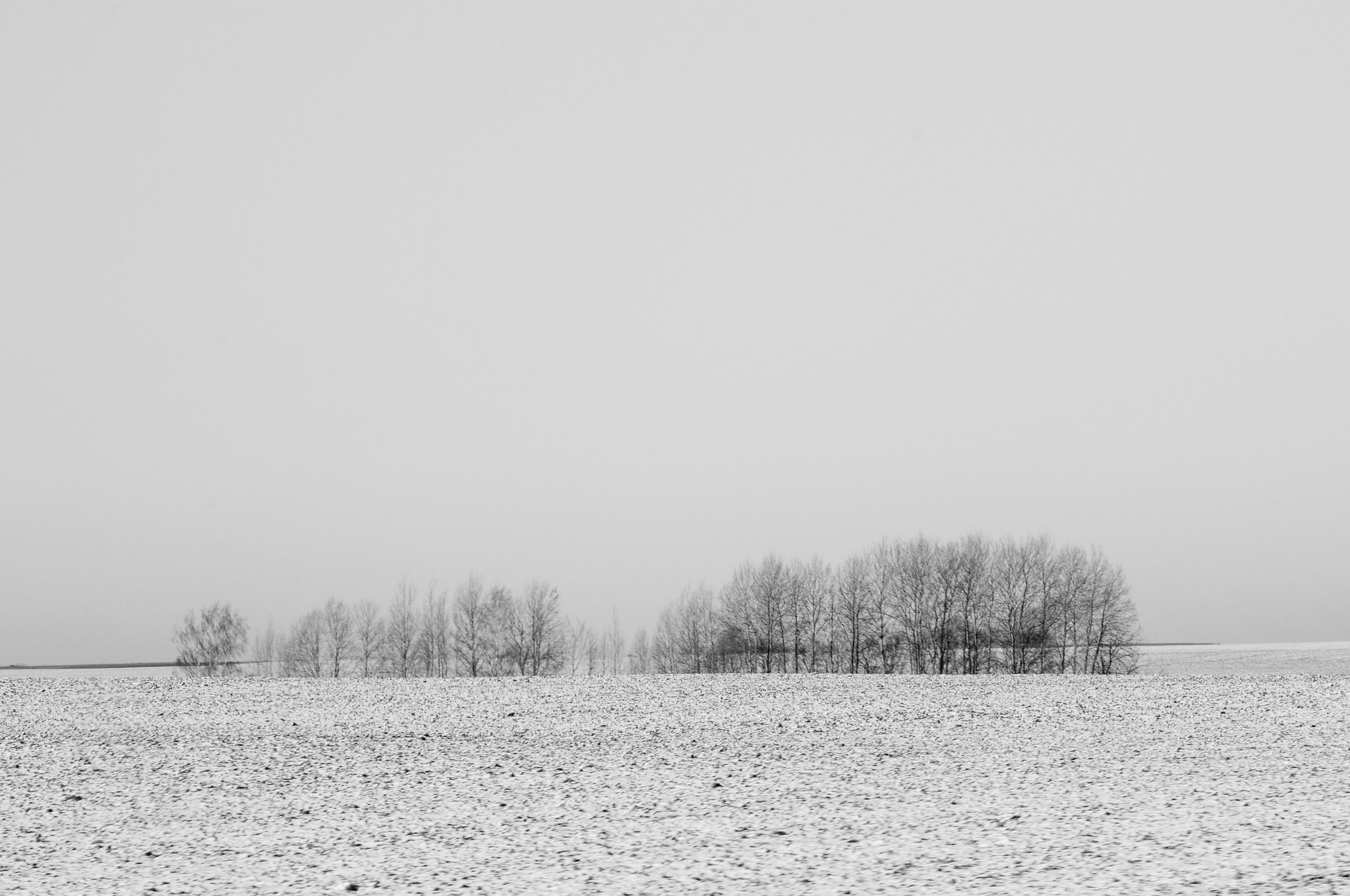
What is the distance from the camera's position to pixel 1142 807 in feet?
44.4

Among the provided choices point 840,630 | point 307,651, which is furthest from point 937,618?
point 307,651

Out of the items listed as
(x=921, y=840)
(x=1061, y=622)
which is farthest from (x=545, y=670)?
(x=921, y=840)

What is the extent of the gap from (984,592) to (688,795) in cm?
5995

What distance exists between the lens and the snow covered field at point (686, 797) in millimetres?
10906

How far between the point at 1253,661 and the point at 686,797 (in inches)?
3076

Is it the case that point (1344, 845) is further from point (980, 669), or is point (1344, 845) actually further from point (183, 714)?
point (980, 669)

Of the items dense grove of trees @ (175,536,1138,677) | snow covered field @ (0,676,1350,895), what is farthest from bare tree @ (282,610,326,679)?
snow covered field @ (0,676,1350,895)

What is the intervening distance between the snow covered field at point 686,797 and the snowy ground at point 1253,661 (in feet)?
136

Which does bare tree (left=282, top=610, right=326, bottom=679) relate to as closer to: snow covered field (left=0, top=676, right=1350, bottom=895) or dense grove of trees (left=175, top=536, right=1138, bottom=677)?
dense grove of trees (left=175, top=536, right=1138, bottom=677)

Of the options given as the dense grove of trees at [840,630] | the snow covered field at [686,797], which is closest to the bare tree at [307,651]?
the dense grove of trees at [840,630]

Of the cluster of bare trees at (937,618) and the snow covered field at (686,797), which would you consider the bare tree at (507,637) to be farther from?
the snow covered field at (686,797)

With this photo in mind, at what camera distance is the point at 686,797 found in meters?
15.4

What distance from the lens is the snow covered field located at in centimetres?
1091

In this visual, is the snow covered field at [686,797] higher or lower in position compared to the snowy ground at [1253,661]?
higher
